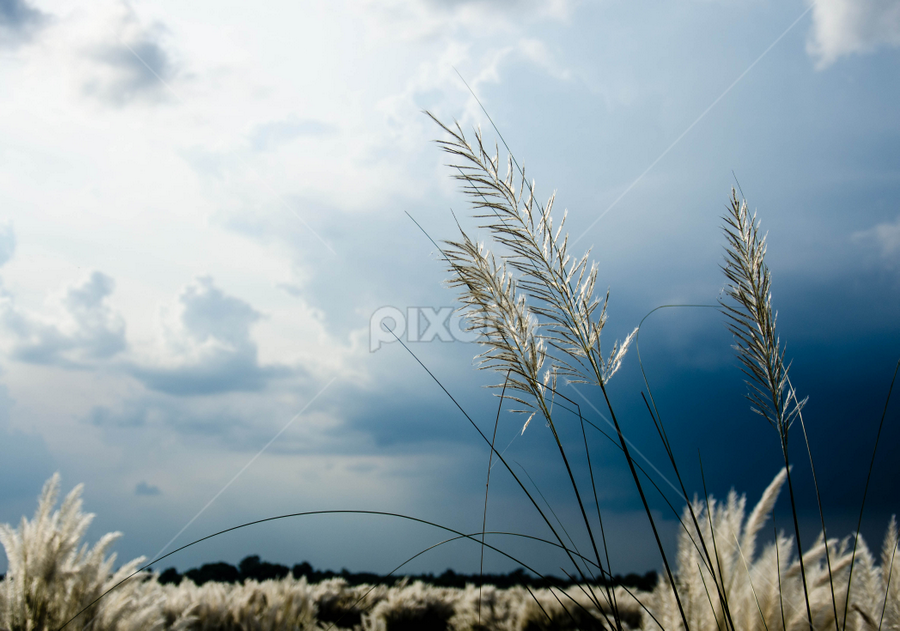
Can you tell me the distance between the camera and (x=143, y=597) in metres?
2.39

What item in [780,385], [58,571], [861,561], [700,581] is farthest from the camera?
[58,571]

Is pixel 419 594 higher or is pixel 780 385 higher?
pixel 780 385

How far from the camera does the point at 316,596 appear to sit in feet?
11.9

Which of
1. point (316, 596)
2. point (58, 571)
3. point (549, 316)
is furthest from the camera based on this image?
point (316, 596)

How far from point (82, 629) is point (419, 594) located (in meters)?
2.16

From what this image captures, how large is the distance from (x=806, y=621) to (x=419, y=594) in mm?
2643

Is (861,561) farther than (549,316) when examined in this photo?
Yes

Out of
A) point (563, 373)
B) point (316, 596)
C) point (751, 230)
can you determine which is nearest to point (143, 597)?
point (316, 596)

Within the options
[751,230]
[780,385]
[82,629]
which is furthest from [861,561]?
[82,629]

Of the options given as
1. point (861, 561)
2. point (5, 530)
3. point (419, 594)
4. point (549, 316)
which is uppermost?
point (549, 316)

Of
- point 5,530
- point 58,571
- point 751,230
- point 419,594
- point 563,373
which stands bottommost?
point 419,594

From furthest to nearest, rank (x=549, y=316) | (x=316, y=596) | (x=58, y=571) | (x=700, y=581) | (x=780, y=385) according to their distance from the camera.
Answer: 1. (x=316, y=596)
2. (x=58, y=571)
3. (x=700, y=581)
4. (x=780, y=385)
5. (x=549, y=316)

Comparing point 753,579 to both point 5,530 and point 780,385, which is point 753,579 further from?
point 5,530

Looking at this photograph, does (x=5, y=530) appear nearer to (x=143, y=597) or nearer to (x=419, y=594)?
(x=143, y=597)
